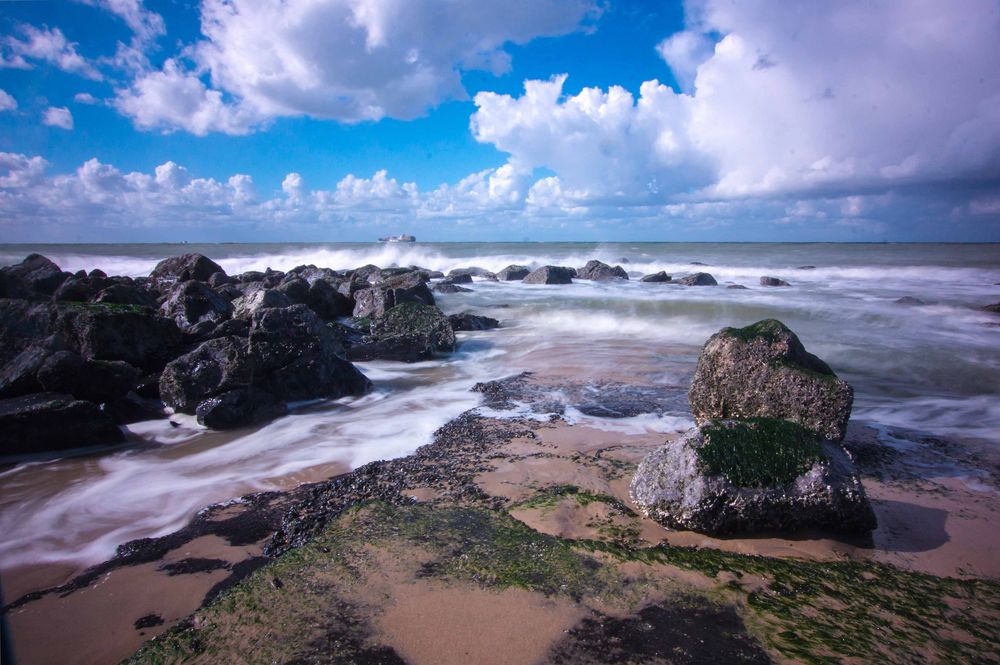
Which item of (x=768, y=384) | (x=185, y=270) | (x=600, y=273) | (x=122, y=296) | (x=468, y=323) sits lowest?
(x=468, y=323)

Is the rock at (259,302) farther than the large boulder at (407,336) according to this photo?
Yes

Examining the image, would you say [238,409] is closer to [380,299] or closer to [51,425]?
[51,425]

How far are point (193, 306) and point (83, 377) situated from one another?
180 inches

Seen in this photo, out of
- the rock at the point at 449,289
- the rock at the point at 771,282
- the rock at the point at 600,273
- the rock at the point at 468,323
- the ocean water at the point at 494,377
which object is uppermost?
the rock at the point at 600,273

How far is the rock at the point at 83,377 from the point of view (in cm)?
550

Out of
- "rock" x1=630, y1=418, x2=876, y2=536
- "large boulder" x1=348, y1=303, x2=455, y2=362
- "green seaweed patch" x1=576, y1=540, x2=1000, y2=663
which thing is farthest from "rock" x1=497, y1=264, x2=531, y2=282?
"green seaweed patch" x1=576, y1=540, x2=1000, y2=663

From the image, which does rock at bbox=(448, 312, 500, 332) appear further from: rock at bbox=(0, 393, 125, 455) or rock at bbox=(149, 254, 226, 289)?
rock at bbox=(149, 254, 226, 289)

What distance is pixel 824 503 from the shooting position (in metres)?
3.09

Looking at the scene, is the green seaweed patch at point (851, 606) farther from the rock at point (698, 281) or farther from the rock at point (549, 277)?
the rock at point (698, 281)

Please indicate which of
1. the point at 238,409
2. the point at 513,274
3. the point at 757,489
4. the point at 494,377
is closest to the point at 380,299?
the point at 494,377

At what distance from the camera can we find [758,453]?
10.7 ft

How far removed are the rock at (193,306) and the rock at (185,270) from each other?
532cm

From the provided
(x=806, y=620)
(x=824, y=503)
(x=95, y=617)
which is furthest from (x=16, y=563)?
(x=824, y=503)

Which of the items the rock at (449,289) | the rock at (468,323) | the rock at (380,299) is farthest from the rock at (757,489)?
the rock at (449,289)
